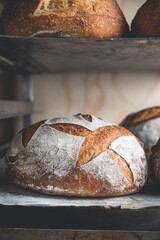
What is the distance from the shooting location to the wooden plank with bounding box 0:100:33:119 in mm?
1329

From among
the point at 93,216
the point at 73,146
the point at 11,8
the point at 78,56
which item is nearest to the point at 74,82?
the point at 78,56

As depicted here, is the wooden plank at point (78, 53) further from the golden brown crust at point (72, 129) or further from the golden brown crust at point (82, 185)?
the golden brown crust at point (82, 185)

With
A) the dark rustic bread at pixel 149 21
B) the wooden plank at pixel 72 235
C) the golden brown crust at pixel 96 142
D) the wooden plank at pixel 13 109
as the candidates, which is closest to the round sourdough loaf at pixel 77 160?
the golden brown crust at pixel 96 142

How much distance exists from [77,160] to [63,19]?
54cm

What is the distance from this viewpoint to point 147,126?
148cm

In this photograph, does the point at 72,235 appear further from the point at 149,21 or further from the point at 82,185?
the point at 149,21

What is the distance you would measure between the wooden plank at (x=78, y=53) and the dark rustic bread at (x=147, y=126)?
29 centimetres

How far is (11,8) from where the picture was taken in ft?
3.84

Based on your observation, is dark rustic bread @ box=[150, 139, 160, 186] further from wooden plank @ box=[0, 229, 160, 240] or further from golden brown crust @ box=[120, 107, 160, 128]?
golden brown crust @ box=[120, 107, 160, 128]

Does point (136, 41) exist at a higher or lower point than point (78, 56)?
higher

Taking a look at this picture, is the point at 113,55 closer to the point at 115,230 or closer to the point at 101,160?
the point at 101,160

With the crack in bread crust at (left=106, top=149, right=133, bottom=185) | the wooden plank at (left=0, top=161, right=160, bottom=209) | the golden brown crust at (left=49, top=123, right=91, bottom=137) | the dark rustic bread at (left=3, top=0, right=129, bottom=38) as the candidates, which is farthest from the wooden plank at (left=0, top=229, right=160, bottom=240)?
the dark rustic bread at (left=3, top=0, right=129, bottom=38)

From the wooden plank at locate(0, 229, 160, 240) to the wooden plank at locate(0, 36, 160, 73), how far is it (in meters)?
0.66

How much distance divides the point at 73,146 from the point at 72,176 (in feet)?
0.36
